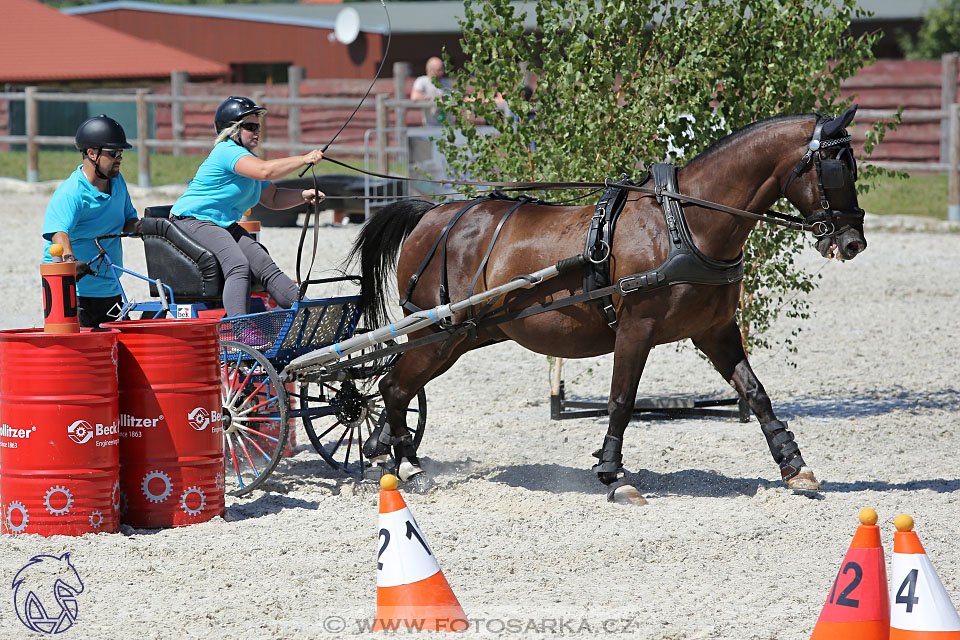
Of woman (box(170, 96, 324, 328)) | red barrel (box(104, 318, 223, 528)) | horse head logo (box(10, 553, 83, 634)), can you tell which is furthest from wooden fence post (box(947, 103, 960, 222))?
horse head logo (box(10, 553, 83, 634))

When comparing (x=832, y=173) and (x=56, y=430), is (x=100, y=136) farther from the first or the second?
(x=832, y=173)

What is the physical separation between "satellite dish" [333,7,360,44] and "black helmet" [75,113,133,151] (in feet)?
81.5

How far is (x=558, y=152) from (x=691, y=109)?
0.89m

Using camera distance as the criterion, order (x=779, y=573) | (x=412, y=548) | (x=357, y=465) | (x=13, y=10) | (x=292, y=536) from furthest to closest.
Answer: (x=13, y=10) < (x=357, y=465) < (x=292, y=536) < (x=779, y=573) < (x=412, y=548)

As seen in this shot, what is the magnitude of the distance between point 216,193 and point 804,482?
360 centimetres

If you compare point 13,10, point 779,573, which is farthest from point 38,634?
point 13,10

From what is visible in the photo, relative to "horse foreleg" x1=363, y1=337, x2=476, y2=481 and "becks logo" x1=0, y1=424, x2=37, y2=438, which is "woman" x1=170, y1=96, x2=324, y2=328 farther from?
"becks logo" x1=0, y1=424, x2=37, y2=438

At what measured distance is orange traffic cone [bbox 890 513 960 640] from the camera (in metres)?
3.81

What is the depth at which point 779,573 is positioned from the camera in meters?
5.11

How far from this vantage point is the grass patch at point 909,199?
736 inches

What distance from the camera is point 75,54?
32375 millimetres

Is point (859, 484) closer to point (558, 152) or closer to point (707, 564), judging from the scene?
point (707, 564)

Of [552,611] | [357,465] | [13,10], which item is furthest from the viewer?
[13,10]

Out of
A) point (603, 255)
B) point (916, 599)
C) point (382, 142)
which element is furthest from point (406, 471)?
point (382, 142)
